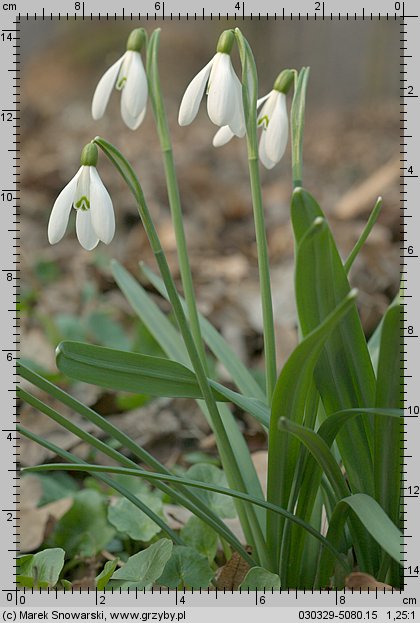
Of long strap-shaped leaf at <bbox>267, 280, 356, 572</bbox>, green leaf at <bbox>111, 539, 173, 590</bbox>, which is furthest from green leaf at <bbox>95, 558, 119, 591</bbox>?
long strap-shaped leaf at <bbox>267, 280, 356, 572</bbox>

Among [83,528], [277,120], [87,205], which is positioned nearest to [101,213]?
[87,205]

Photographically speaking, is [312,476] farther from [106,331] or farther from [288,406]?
[106,331]

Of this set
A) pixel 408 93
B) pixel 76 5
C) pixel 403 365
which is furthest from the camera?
pixel 76 5

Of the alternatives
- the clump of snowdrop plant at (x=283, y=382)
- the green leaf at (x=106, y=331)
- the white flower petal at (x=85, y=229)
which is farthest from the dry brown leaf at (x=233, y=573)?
the green leaf at (x=106, y=331)
